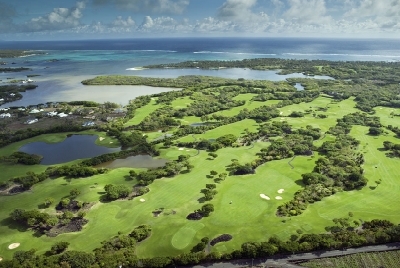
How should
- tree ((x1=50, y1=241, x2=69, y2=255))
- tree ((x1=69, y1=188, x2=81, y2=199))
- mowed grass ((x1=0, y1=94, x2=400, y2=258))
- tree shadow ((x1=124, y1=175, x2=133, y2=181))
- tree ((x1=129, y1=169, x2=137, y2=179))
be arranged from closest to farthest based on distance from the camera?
tree ((x1=50, y1=241, x2=69, y2=255)) < mowed grass ((x1=0, y1=94, x2=400, y2=258)) < tree ((x1=69, y1=188, x2=81, y2=199)) < tree shadow ((x1=124, y1=175, x2=133, y2=181)) < tree ((x1=129, y1=169, x2=137, y2=179))

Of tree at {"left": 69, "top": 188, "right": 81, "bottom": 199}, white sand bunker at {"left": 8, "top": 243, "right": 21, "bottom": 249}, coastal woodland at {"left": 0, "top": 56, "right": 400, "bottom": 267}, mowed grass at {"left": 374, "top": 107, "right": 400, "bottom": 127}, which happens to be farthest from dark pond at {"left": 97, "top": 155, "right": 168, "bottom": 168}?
mowed grass at {"left": 374, "top": 107, "right": 400, "bottom": 127}

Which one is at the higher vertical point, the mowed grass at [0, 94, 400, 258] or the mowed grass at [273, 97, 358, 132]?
the mowed grass at [273, 97, 358, 132]

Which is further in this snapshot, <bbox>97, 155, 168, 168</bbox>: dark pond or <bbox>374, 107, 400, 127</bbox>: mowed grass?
<bbox>374, 107, 400, 127</bbox>: mowed grass

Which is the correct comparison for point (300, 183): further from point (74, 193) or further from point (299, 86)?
point (299, 86)

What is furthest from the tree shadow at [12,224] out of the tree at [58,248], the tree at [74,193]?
the tree at [74,193]

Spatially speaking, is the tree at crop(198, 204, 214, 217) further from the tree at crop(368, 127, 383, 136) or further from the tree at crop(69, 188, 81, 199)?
the tree at crop(368, 127, 383, 136)

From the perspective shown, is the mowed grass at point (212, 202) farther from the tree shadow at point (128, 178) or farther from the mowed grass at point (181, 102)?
the mowed grass at point (181, 102)

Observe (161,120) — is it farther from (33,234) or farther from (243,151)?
(33,234)
